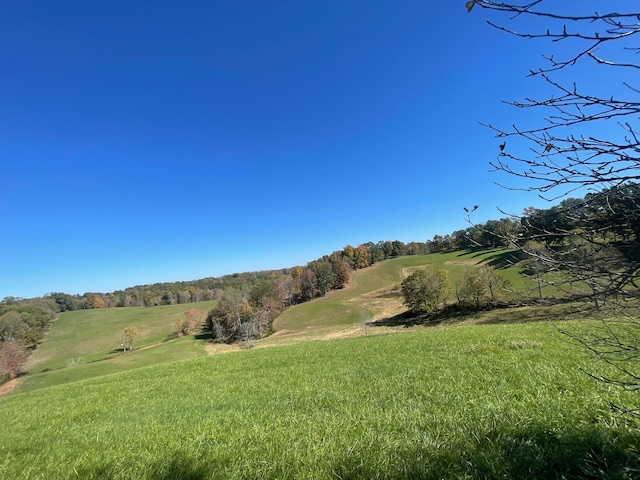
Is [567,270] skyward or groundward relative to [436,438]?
skyward

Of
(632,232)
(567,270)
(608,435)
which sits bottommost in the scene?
(608,435)

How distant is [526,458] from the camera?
3314 mm

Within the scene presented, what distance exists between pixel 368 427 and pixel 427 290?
46576mm

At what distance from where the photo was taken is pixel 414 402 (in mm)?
6086

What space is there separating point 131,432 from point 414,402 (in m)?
5.93

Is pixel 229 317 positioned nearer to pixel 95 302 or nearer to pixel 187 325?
A: pixel 187 325

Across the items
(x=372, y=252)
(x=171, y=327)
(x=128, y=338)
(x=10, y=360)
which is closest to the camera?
(x=10, y=360)

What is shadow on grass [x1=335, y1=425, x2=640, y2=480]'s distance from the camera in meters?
3.06

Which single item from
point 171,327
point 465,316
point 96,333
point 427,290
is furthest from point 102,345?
point 465,316

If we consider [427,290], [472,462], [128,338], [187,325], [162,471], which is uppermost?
[162,471]

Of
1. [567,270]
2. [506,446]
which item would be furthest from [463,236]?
[506,446]

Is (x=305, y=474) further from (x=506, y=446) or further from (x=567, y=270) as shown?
(x=567, y=270)

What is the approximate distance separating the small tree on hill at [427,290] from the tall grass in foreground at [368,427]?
3876 centimetres

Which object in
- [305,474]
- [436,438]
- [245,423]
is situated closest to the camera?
[305,474]
